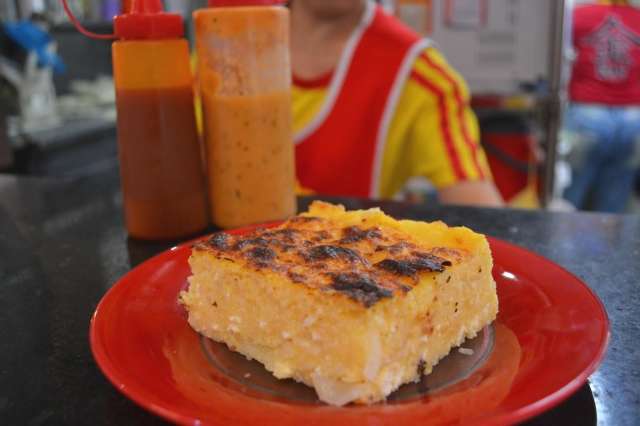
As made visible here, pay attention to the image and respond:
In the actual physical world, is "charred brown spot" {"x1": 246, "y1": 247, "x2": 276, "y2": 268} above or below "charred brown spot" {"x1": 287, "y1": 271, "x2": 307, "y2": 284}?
above

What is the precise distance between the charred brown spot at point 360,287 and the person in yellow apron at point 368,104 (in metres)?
0.98

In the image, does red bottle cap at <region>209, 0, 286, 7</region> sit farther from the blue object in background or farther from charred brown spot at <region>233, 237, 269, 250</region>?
the blue object in background

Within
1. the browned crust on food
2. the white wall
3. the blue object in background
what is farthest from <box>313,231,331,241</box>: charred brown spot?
the blue object in background

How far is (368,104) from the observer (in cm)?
154

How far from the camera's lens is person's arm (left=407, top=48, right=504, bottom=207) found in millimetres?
1429

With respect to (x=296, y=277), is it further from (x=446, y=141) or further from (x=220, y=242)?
(x=446, y=141)

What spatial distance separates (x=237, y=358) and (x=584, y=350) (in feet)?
0.99

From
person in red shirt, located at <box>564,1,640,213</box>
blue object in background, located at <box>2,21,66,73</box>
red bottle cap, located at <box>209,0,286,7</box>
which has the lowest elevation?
person in red shirt, located at <box>564,1,640,213</box>

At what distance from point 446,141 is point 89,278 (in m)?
0.92

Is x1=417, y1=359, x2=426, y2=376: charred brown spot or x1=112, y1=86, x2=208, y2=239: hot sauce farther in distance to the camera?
x1=112, y1=86, x2=208, y2=239: hot sauce

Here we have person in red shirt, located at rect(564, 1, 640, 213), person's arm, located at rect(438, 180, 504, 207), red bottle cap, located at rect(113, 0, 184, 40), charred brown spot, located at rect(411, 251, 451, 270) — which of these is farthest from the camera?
person in red shirt, located at rect(564, 1, 640, 213)

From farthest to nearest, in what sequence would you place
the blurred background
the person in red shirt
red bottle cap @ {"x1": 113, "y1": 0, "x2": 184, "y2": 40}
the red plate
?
1. the person in red shirt
2. the blurred background
3. red bottle cap @ {"x1": 113, "y1": 0, "x2": 184, "y2": 40}
4. the red plate

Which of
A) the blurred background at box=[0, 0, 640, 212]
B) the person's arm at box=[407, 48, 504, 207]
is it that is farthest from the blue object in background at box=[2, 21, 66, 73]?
the person's arm at box=[407, 48, 504, 207]

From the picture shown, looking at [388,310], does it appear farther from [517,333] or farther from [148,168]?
[148,168]
